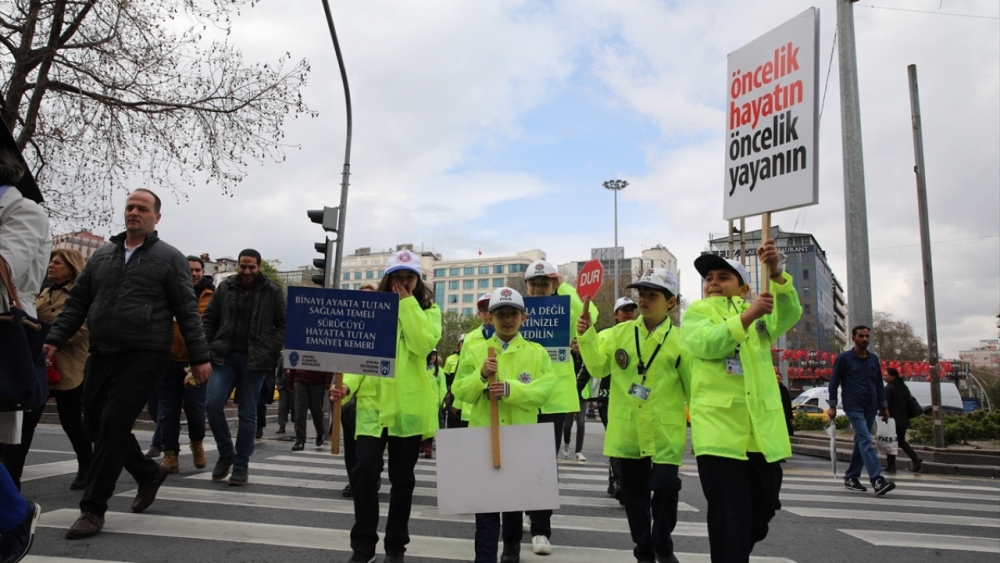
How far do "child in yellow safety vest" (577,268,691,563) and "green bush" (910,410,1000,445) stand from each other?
11.6m

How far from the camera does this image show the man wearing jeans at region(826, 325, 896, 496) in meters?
9.08

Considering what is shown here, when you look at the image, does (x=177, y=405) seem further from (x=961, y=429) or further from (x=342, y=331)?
(x=961, y=429)

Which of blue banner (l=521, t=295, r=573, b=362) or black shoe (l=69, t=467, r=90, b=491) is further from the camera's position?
black shoe (l=69, t=467, r=90, b=491)

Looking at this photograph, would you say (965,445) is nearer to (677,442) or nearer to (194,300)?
(677,442)

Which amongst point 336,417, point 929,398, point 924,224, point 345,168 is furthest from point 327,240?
point 929,398

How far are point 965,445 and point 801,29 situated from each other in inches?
510

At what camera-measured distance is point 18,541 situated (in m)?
3.16

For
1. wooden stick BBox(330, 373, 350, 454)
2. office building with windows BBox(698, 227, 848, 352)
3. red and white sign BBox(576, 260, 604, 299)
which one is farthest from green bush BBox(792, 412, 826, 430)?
office building with windows BBox(698, 227, 848, 352)

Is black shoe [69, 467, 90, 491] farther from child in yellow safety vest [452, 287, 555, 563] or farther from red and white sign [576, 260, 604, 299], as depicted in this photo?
red and white sign [576, 260, 604, 299]

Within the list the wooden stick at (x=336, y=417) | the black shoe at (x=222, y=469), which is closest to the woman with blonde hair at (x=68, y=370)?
the black shoe at (x=222, y=469)

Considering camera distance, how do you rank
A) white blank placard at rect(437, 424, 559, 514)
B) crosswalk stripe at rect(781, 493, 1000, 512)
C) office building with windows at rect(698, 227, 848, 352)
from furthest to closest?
office building with windows at rect(698, 227, 848, 352) → crosswalk stripe at rect(781, 493, 1000, 512) → white blank placard at rect(437, 424, 559, 514)

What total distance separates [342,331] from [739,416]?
2.49 metres

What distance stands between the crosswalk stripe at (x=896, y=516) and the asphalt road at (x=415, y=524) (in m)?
0.01

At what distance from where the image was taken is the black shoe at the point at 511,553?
14.8 ft
